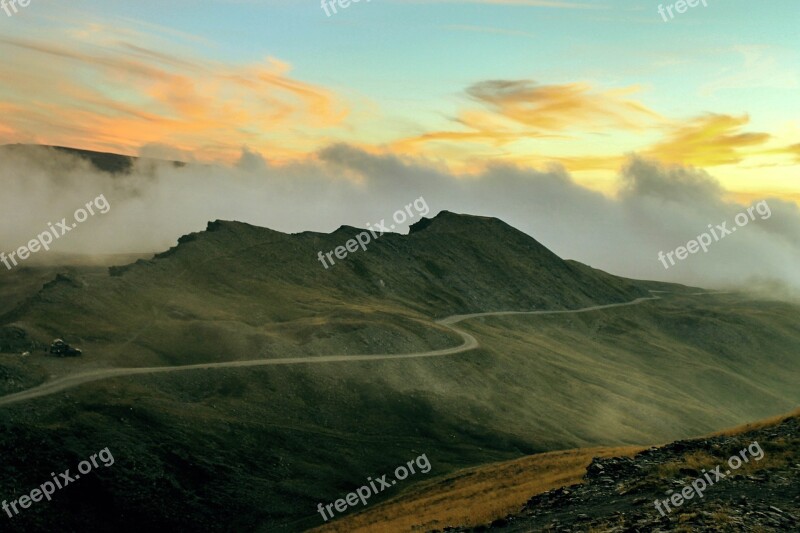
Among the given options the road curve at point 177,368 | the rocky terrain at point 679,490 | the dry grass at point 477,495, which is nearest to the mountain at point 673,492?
the rocky terrain at point 679,490

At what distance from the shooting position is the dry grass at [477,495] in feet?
137

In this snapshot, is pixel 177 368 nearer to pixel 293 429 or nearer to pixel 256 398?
pixel 256 398

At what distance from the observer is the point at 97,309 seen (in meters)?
126

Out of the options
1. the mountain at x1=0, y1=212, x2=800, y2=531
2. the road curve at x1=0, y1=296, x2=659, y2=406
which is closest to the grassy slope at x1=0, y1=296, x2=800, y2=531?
the mountain at x1=0, y1=212, x2=800, y2=531

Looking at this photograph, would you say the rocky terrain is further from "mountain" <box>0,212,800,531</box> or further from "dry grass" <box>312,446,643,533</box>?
"mountain" <box>0,212,800,531</box>

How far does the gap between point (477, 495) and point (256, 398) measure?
2260 inches

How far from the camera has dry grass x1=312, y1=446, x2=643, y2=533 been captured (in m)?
41.9

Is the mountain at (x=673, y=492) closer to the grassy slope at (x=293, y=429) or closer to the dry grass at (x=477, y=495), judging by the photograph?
the dry grass at (x=477, y=495)

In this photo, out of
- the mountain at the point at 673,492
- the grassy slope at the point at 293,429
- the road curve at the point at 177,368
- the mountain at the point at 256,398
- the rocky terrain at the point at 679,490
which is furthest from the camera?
the road curve at the point at 177,368

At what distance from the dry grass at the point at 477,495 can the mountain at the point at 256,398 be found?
618 inches

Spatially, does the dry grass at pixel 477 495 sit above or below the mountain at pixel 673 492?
below

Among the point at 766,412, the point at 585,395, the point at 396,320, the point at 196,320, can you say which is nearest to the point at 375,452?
the point at 196,320

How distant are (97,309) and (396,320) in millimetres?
60077

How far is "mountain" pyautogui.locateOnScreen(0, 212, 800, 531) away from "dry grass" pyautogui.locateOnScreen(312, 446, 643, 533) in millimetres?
15694
